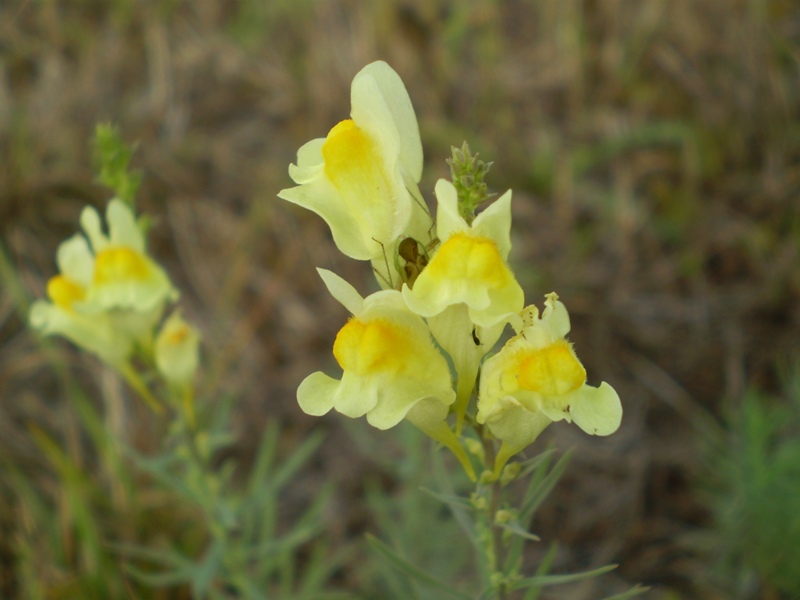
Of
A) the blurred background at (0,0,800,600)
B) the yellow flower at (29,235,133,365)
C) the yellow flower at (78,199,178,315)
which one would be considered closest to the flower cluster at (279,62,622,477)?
the yellow flower at (78,199,178,315)

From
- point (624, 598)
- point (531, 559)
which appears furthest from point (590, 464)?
point (624, 598)

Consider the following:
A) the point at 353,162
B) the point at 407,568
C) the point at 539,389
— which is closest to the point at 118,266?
the point at 353,162

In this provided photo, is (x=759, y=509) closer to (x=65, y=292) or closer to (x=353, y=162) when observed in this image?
(x=353, y=162)

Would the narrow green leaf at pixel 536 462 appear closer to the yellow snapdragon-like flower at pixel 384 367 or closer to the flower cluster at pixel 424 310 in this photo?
the flower cluster at pixel 424 310

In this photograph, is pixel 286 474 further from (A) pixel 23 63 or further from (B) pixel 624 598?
(A) pixel 23 63

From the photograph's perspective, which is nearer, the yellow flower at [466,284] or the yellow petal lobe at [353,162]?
the yellow flower at [466,284]

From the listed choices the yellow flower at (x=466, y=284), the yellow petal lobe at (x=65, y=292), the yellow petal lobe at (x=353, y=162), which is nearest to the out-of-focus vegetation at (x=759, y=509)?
the yellow flower at (x=466, y=284)

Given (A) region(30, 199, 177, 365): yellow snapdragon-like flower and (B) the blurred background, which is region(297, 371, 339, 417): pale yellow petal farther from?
(B) the blurred background
